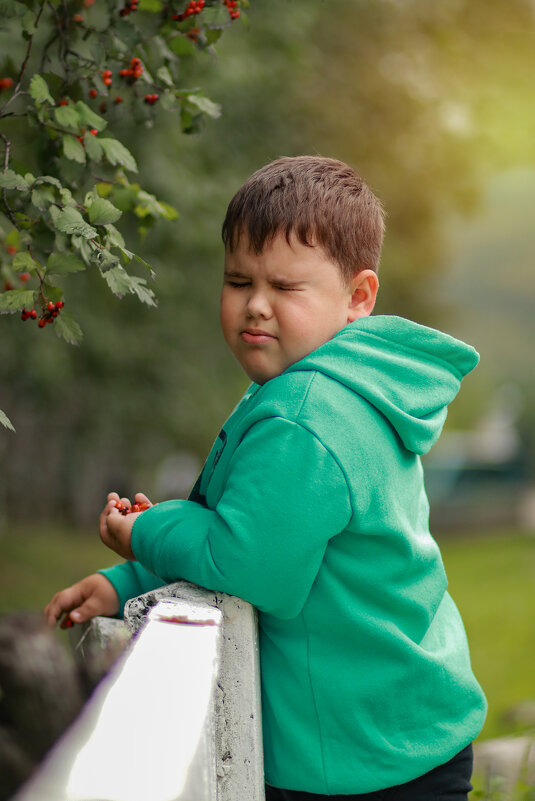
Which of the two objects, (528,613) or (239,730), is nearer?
(239,730)

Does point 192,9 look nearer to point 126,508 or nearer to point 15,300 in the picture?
point 15,300

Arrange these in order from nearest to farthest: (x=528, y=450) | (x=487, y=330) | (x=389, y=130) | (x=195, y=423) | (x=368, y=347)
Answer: (x=368, y=347) → (x=389, y=130) → (x=195, y=423) → (x=528, y=450) → (x=487, y=330)

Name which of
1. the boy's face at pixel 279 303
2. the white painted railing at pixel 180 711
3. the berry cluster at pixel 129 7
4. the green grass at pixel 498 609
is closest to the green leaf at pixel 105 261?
the boy's face at pixel 279 303

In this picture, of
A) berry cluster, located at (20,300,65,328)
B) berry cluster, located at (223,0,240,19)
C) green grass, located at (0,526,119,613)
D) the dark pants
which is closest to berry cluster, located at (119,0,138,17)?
berry cluster, located at (223,0,240,19)

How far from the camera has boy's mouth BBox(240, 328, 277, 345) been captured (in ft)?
5.96

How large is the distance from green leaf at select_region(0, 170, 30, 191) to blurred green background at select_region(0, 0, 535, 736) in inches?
143

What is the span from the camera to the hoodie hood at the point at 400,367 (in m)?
1.72

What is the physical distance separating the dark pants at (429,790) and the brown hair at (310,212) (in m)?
1.05

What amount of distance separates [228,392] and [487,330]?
18.5 m

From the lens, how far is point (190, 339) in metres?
10.7

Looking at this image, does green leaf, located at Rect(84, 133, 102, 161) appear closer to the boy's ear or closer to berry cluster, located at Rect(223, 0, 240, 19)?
berry cluster, located at Rect(223, 0, 240, 19)

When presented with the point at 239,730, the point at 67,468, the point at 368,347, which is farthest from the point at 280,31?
the point at 67,468

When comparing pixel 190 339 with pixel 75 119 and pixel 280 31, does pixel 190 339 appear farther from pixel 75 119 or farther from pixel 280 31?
pixel 75 119

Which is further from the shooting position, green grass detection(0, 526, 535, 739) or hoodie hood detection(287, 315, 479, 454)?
green grass detection(0, 526, 535, 739)
